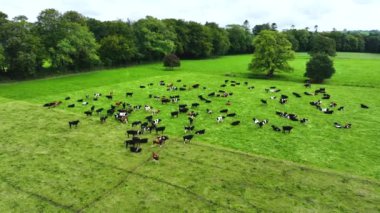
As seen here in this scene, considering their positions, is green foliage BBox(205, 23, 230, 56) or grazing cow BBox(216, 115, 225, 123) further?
green foliage BBox(205, 23, 230, 56)

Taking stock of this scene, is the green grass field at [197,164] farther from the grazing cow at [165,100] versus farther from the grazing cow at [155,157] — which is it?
the grazing cow at [165,100]

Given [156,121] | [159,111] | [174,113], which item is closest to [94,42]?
[159,111]

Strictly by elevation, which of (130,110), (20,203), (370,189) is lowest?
(370,189)

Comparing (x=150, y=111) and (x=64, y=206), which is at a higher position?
(x=150, y=111)

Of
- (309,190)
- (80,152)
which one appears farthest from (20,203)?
(309,190)

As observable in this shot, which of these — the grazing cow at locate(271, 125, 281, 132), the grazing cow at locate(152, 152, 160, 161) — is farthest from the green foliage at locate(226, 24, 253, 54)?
the grazing cow at locate(152, 152, 160, 161)

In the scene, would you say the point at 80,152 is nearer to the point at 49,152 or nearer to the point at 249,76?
the point at 49,152

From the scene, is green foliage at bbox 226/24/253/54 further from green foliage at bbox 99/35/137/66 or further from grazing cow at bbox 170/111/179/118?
grazing cow at bbox 170/111/179/118
